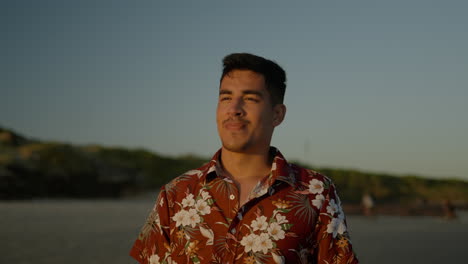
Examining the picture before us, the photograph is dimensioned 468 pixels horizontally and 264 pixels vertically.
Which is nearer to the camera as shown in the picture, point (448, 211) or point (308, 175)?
point (308, 175)

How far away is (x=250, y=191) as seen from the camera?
2.33m

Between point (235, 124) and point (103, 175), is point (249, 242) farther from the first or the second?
point (103, 175)

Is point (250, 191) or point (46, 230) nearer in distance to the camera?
point (250, 191)

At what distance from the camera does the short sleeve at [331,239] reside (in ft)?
7.10

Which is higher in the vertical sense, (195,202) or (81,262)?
(195,202)

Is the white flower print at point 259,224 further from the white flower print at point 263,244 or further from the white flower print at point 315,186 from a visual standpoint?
the white flower print at point 315,186

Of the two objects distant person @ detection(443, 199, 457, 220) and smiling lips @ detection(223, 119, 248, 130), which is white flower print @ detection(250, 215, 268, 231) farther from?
distant person @ detection(443, 199, 457, 220)

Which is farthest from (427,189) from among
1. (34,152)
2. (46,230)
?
(46,230)

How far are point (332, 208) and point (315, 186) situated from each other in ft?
0.47

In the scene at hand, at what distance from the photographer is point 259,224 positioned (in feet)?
7.14

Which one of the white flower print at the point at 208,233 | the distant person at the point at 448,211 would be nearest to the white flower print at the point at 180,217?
the white flower print at the point at 208,233

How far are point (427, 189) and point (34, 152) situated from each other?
78.5 feet

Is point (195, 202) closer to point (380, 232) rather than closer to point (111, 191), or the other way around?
point (380, 232)

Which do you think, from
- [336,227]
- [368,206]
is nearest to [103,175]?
[368,206]
